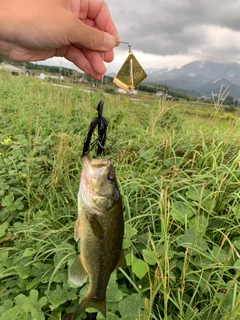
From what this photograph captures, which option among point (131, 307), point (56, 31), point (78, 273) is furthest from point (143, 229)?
point (56, 31)

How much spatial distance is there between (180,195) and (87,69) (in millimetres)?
1287

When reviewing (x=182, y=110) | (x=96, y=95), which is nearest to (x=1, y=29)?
(x=96, y=95)

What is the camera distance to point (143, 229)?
217cm

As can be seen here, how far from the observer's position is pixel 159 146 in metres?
3.24

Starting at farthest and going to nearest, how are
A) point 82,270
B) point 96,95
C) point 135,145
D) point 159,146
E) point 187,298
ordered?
1. point 96,95
2. point 135,145
3. point 159,146
4. point 187,298
5. point 82,270

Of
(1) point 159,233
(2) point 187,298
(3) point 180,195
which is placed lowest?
(2) point 187,298

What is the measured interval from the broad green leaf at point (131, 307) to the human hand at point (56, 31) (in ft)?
5.21

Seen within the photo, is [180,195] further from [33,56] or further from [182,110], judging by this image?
[182,110]

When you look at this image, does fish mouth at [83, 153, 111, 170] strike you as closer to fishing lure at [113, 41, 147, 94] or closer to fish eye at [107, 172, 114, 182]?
fish eye at [107, 172, 114, 182]

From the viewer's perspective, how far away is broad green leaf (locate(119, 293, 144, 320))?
1.53 metres

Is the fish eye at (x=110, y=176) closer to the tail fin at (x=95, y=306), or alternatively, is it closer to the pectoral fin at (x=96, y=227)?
the pectoral fin at (x=96, y=227)

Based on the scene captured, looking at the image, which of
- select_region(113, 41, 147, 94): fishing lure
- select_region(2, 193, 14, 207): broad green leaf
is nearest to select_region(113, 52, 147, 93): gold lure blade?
select_region(113, 41, 147, 94): fishing lure

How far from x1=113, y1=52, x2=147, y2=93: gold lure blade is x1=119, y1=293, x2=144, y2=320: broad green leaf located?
1.26 meters

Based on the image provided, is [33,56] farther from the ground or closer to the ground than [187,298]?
farther from the ground
